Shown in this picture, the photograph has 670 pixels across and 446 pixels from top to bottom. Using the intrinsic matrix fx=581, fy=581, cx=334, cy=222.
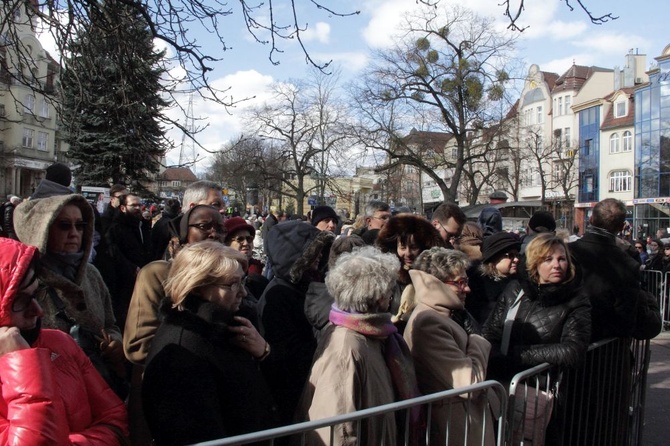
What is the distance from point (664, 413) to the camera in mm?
5855

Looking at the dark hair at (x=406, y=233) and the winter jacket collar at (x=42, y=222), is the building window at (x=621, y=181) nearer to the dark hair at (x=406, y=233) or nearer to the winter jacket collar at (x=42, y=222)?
the dark hair at (x=406, y=233)

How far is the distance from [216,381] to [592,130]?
60326 millimetres

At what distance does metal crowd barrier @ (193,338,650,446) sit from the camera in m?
2.51

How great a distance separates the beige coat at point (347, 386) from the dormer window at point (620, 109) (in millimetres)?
57284

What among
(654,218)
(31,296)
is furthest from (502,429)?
(654,218)

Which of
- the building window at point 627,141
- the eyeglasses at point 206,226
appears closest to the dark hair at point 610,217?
the eyeglasses at point 206,226

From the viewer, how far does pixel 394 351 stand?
2.82 meters

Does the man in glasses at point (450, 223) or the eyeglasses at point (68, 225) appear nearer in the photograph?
the eyeglasses at point (68, 225)

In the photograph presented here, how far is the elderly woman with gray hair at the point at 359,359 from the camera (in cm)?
249

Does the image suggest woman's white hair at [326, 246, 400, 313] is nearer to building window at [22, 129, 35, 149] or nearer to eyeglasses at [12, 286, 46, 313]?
eyeglasses at [12, 286, 46, 313]

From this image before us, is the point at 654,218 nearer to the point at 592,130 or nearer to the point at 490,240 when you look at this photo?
the point at 592,130

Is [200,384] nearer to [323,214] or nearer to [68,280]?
[68,280]

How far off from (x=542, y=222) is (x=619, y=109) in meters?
53.7

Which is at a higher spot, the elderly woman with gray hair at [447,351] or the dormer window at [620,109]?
the dormer window at [620,109]
